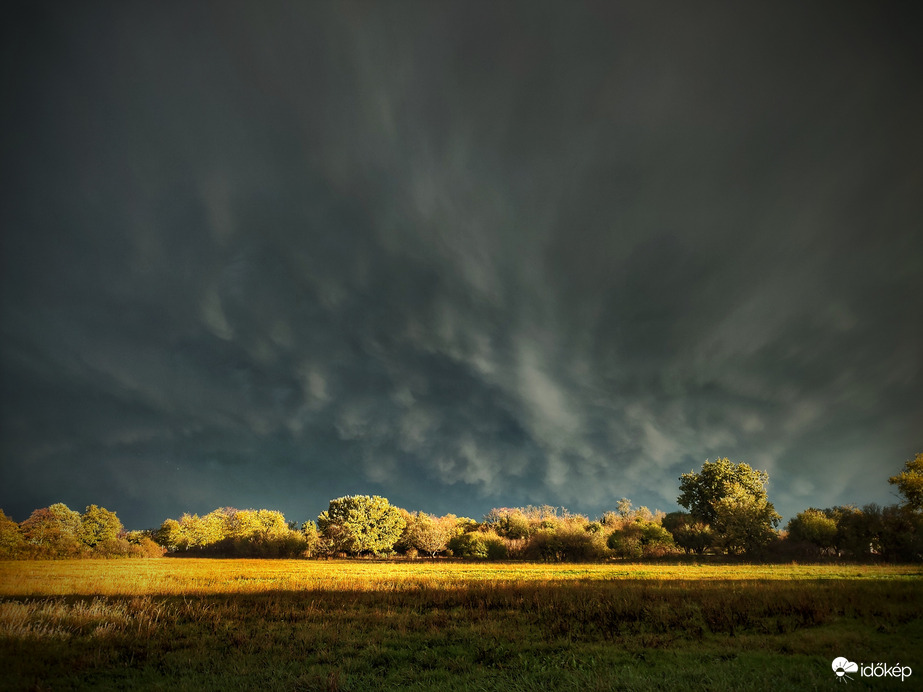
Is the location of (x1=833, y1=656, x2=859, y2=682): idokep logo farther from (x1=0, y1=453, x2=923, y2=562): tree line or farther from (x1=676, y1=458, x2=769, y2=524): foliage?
(x1=676, y1=458, x2=769, y2=524): foliage

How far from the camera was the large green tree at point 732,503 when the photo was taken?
6369cm

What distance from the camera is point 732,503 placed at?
226ft

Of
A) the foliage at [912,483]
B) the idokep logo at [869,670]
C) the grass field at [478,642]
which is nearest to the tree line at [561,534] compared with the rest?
the foliage at [912,483]

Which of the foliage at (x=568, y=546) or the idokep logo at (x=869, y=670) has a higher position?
the idokep logo at (x=869, y=670)

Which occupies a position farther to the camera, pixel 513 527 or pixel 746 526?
pixel 513 527

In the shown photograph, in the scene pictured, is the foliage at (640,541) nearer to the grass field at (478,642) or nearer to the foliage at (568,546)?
the foliage at (568,546)

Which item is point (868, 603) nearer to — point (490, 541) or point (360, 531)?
point (490, 541)

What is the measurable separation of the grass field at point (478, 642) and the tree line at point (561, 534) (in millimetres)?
51968

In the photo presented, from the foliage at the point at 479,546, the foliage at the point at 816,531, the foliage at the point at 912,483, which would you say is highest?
the foliage at the point at 912,483

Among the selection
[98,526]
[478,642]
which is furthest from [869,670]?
[98,526]

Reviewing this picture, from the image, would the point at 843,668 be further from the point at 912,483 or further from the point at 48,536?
the point at 48,536

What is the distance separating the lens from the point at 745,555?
6372 cm

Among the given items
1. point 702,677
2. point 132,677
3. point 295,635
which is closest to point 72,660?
point 132,677

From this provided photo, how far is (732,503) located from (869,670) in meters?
72.9
